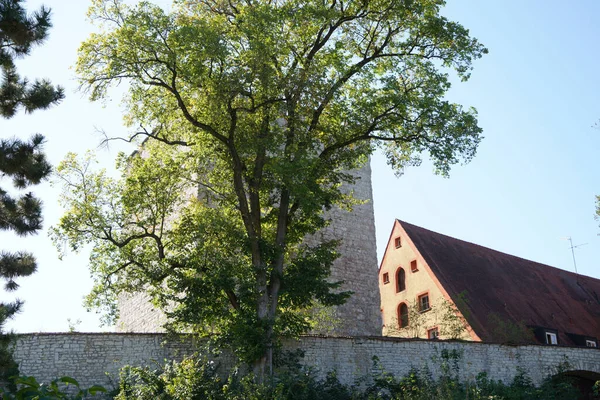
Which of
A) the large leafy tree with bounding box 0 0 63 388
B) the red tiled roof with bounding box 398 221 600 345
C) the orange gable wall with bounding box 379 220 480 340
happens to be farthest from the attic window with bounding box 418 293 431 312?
the large leafy tree with bounding box 0 0 63 388

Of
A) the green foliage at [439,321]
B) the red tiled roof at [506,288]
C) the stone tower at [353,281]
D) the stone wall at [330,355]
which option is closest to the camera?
the stone wall at [330,355]

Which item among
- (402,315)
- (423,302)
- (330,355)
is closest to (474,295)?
(423,302)

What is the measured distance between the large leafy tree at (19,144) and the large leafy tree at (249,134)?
19.7ft

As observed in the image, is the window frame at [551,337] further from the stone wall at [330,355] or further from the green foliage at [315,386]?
the green foliage at [315,386]

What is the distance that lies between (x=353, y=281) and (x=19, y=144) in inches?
639

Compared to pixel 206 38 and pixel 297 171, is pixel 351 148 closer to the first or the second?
pixel 297 171

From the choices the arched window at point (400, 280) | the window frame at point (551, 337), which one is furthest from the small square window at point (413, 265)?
the window frame at point (551, 337)

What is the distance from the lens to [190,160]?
19.3 m

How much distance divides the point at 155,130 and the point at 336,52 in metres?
5.05

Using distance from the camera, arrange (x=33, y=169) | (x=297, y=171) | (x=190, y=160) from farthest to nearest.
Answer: (x=190, y=160), (x=297, y=171), (x=33, y=169)

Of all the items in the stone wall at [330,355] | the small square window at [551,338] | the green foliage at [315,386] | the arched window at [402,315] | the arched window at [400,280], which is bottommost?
the green foliage at [315,386]

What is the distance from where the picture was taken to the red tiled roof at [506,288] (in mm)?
27516

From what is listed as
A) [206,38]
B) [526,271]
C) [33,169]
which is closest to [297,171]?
[206,38]

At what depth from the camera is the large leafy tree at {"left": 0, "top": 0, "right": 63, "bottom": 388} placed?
10.4 m
